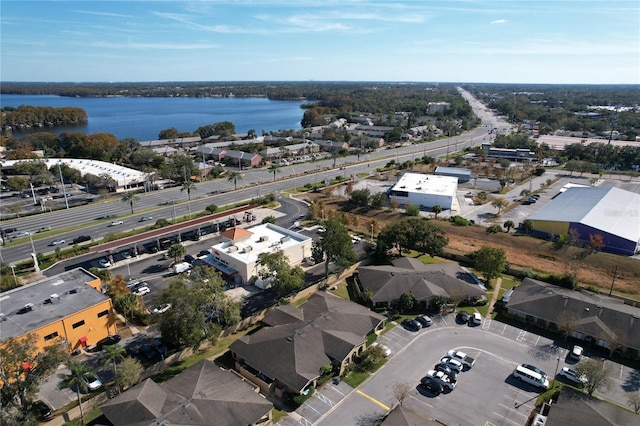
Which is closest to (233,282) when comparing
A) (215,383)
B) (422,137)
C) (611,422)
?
(215,383)

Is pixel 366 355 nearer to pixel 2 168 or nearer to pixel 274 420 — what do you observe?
pixel 274 420

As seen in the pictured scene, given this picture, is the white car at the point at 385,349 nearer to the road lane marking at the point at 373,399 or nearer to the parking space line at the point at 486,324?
the road lane marking at the point at 373,399

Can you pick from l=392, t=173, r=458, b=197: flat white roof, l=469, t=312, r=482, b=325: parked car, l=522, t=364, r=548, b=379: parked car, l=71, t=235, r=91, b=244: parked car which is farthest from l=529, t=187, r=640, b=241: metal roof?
l=71, t=235, r=91, b=244: parked car

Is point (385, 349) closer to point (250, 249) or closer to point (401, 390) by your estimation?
point (401, 390)

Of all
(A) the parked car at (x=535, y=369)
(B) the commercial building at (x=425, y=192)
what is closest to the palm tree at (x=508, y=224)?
(B) the commercial building at (x=425, y=192)

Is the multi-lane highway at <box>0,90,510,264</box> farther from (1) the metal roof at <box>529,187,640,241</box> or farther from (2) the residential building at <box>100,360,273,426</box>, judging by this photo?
(1) the metal roof at <box>529,187,640,241</box>

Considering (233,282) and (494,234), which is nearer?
(233,282)

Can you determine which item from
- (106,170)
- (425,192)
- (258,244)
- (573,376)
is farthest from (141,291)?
(106,170)
